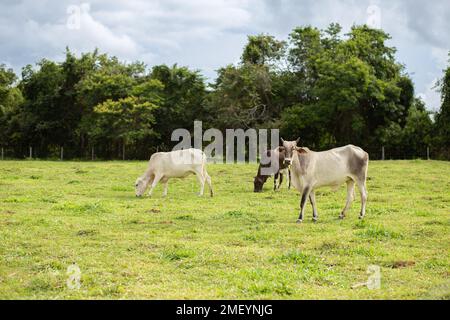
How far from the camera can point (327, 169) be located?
49.9ft

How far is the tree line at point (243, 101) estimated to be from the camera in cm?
4425

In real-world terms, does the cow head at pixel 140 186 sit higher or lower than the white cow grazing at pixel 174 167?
lower

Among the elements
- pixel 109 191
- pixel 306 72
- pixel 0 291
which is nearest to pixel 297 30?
pixel 306 72

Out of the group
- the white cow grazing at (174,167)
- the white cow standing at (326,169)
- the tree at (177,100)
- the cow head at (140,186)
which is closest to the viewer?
the white cow standing at (326,169)

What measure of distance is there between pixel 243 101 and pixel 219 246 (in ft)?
124

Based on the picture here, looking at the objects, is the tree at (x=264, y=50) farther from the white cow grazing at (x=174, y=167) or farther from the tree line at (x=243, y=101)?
the white cow grazing at (x=174, y=167)

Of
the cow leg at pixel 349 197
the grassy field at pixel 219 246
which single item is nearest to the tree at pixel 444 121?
the grassy field at pixel 219 246

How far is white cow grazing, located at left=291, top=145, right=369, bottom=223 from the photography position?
593 inches

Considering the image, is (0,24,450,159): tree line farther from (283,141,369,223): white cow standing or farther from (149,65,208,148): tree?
(283,141,369,223): white cow standing

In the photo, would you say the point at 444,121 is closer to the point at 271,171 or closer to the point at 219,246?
the point at 271,171

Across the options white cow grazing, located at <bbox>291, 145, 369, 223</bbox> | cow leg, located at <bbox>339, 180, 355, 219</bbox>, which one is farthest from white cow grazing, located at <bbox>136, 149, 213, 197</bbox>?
cow leg, located at <bbox>339, 180, 355, 219</bbox>

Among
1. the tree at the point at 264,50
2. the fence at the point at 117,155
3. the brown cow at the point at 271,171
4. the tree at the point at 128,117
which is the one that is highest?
the tree at the point at 264,50

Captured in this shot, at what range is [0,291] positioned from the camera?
322 inches

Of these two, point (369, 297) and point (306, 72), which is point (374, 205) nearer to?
point (369, 297)
